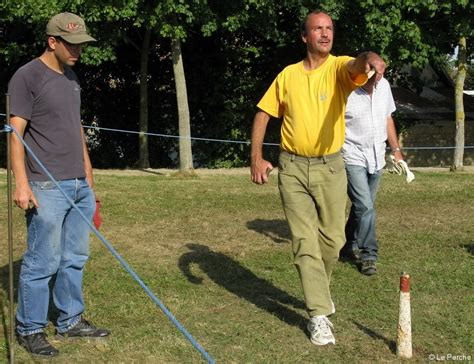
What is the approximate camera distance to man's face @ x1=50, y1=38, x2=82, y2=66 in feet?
14.7

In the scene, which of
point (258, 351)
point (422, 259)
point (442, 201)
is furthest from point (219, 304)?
point (442, 201)

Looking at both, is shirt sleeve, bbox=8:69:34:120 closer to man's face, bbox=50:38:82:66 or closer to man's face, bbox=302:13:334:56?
man's face, bbox=50:38:82:66

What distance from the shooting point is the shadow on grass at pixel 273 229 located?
8.23m

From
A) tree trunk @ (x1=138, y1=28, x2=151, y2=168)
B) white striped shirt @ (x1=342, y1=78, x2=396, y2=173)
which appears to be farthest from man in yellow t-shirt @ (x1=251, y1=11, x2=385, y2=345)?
tree trunk @ (x1=138, y1=28, x2=151, y2=168)

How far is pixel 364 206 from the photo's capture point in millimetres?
6770

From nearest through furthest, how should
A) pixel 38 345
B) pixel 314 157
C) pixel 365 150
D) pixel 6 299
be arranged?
pixel 38 345 < pixel 314 157 < pixel 6 299 < pixel 365 150

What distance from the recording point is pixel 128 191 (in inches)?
476

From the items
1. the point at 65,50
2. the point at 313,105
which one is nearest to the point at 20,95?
the point at 65,50

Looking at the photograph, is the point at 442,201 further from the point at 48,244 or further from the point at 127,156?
the point at 127,156

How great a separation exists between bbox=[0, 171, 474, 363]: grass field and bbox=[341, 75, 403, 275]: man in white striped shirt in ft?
1.02

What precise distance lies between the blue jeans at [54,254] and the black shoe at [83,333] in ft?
0.12

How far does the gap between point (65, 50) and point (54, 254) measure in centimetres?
129

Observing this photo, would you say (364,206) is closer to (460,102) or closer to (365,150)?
(365,150)

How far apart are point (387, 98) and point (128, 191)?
6.24 m
